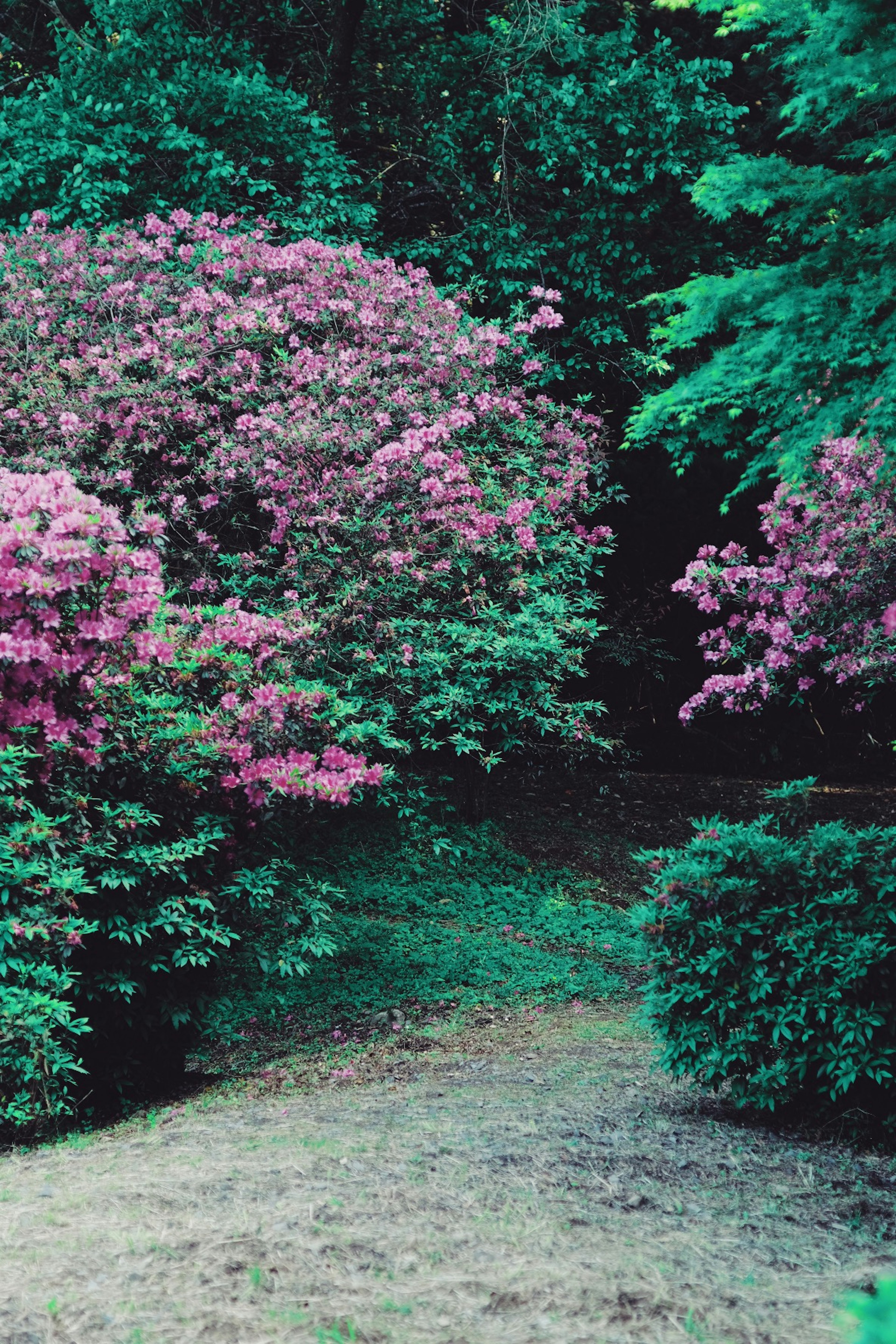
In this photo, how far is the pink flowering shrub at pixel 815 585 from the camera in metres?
6.69

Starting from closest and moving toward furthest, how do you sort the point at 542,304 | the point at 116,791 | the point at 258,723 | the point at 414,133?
the point at 116,791
the point at 258,723
the point at 542,304
the point at 414,133

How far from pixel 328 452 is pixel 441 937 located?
3125 millimetres

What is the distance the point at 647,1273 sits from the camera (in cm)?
242

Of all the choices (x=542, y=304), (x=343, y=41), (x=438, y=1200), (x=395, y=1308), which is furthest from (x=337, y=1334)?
(x=343, y=41)

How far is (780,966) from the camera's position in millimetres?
3734

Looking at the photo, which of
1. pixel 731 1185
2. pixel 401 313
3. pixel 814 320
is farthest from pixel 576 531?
pixel 731 1185

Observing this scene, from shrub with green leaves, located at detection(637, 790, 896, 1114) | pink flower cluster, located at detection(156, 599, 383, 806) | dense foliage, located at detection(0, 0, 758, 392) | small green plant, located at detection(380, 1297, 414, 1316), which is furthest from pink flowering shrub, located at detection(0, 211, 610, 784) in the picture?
small green plant, located at detection(380, 1297, 414, 1316)

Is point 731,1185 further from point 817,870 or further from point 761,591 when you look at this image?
point 761,591

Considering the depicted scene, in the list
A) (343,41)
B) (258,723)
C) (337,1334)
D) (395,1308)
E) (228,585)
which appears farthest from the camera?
(343,41)

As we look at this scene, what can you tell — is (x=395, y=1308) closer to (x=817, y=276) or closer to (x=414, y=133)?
(x=817, y=276)

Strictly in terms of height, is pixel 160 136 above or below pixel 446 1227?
→ above

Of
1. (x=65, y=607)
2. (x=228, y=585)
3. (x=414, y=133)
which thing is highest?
(x=414, y=133)

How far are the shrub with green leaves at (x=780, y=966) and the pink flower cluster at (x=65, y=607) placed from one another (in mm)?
2155

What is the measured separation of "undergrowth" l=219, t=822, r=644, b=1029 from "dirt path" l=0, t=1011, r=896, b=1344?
1621 millimetres
